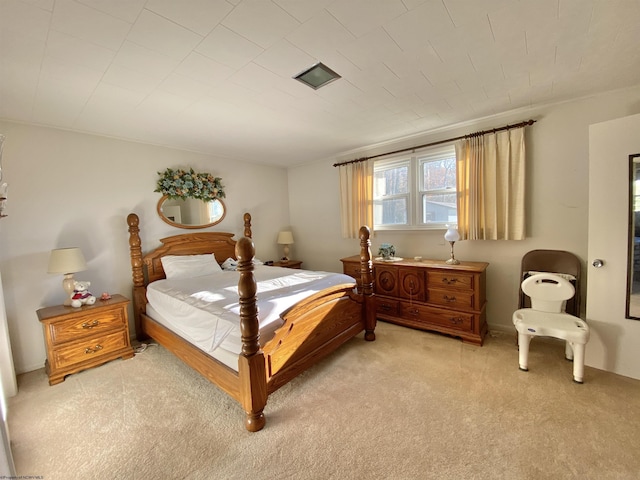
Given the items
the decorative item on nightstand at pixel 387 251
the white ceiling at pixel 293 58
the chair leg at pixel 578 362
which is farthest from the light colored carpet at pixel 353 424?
the white ceiling at pixel 293 58

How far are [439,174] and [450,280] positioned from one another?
1420 millimetres

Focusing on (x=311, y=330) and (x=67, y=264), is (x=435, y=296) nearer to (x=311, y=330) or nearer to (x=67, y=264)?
(x=311, y=330)

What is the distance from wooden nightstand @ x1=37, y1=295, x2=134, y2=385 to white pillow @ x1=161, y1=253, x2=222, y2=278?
60cm

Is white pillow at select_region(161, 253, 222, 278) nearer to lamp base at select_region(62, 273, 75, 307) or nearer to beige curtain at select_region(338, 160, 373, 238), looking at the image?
lamp base at select_region(62, 273, 75, 307)

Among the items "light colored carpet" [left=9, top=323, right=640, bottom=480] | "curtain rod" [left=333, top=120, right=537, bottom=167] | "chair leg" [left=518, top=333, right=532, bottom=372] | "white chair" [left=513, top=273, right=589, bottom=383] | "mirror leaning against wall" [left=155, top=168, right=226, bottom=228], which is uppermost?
"curtain rod" [left=333, top=120, right=537, bottom=167]

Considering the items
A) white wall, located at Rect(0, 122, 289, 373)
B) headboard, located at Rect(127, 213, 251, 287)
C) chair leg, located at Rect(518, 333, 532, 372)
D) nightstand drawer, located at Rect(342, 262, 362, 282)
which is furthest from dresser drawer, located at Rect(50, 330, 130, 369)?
chair leg, located at Rect(518, 333, 532, 372)

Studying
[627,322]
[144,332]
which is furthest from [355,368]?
[144,332]

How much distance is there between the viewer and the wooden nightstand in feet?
7.80

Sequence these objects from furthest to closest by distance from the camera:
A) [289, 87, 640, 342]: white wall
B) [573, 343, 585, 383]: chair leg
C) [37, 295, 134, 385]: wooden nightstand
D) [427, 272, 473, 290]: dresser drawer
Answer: [427, 272, 473, 290]: dresser drawer < [289, 87, 640, 342]: white wall < [37, 295, 134, 385]: wooden nightstand < [573, 343, 585, 383]: chair leg

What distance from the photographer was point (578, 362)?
208 centimetres

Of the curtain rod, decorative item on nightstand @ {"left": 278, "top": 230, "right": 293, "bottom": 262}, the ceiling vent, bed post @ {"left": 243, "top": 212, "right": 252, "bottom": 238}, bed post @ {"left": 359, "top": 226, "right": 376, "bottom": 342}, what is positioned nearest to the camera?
the ceiling vent

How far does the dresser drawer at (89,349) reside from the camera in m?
2.41

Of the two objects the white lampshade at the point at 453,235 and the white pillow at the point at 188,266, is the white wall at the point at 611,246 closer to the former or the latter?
the white lampshade at the point at 453,235

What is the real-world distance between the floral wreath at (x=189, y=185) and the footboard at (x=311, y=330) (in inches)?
98.8
